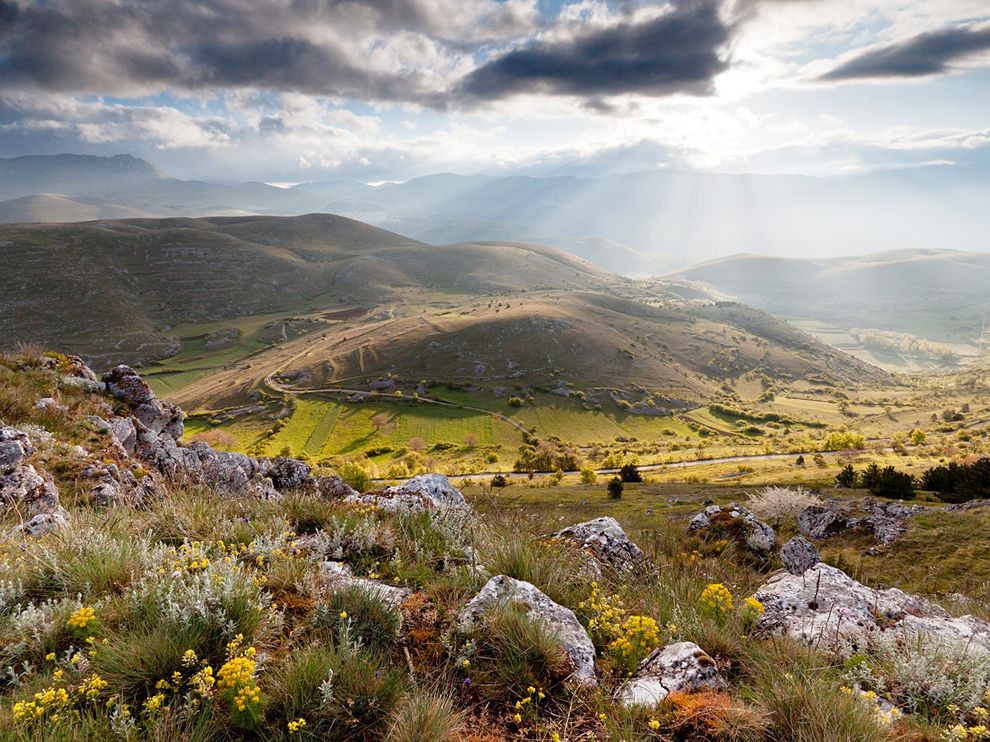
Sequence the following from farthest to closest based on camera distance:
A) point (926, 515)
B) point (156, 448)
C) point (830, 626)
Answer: point (926, 515)
point (156, 448)
point (830, 626)

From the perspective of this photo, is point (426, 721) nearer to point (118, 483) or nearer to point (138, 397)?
point (118, 483)

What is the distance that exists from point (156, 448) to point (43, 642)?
15.9 m

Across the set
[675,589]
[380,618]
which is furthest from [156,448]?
[675,589]

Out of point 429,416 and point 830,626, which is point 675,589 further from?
point 429,416

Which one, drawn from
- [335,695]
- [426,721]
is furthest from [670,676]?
[335,695]

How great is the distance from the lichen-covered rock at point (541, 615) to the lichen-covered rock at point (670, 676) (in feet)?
1.44

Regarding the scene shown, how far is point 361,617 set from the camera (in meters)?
4.61

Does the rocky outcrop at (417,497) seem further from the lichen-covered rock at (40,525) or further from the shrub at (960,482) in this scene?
the shrub at (960,482)

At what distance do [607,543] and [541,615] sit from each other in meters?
4.61

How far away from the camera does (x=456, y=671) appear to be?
4332mm

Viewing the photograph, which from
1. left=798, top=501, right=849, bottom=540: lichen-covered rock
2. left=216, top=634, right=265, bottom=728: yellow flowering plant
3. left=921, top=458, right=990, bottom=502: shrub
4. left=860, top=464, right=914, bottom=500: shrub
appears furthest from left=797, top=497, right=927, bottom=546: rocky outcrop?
left=216, top=634, right=265, bottom=728: yellow flowering plant

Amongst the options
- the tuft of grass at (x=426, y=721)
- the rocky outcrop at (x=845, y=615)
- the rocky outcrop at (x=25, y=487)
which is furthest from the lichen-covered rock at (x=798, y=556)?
the rocky outcrop at (x=25, y=487)

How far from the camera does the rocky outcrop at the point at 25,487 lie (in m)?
7.27

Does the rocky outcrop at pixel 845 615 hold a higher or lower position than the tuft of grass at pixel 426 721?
lower
